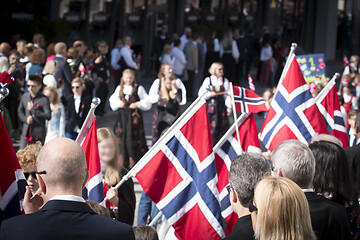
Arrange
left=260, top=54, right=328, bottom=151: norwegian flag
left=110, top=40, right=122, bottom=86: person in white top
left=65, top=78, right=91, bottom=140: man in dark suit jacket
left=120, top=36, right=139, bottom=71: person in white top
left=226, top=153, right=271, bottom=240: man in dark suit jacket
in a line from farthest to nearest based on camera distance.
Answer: left=110, top=40, right=122, bottom=86: person in white top
left=120, top=36, right=139, bottom=71: person in white top
left=65, top=78, right=91, bottom=140: man in dark suit jacket
left=260, top=54, right=328, bottom=151: norwegian flag
left=226, top=153, right=271, bottom=240: man in dark suit jacket

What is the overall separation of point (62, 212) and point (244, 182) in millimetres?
1173

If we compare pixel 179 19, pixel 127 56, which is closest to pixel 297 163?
pixel 127 56

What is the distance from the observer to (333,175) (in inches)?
173

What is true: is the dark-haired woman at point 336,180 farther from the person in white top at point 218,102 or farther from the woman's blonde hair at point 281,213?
the person in white top at point 218,102

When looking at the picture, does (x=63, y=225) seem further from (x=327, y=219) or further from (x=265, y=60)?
(x=265, y=60)

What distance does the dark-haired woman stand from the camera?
4.34 meters

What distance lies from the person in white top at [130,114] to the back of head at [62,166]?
6.80 m

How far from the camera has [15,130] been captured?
12367mm

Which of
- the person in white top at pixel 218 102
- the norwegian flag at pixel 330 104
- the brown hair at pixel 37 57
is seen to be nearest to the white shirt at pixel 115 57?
the brown hair at pixel 37 57

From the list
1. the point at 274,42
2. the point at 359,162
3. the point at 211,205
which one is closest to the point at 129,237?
the point at 211,205

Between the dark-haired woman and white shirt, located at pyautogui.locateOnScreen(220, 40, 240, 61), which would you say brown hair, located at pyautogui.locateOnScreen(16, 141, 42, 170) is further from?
white shirt, located at pyautogui.locateOnScreen(220, 40, 240, 61)

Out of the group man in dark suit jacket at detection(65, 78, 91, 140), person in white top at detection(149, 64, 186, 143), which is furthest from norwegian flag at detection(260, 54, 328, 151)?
person in white top at detection(149, 64, 186, 143)

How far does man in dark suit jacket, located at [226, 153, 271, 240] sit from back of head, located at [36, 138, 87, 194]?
0.97 m

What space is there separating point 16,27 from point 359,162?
12479 millimetres
